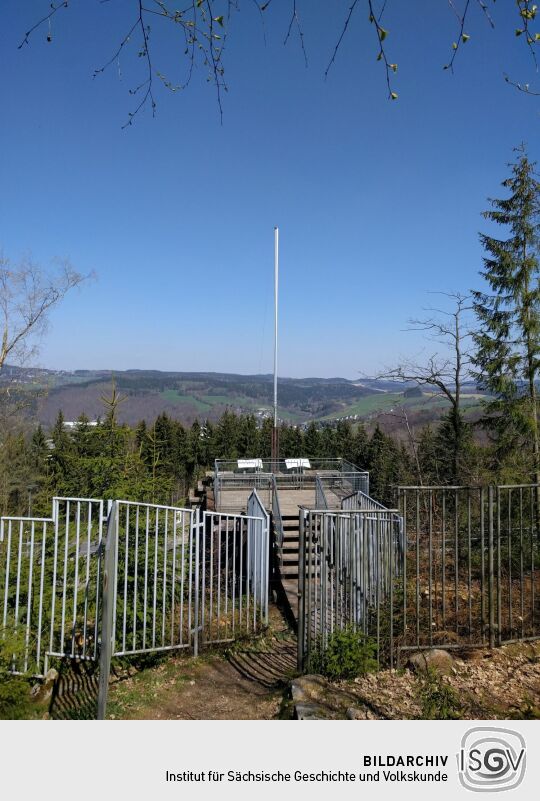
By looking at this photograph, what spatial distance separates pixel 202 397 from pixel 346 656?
12201cm

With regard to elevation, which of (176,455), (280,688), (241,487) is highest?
(241,487)

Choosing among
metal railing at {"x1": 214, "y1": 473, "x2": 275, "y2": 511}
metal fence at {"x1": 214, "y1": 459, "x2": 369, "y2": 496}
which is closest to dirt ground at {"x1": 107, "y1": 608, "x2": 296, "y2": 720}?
metal fence at {"x1": 214, "y1": 459, "x2": 369, "y2": 496}

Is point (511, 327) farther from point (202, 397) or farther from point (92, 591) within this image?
point (202, 397)

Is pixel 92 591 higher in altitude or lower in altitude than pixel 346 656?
higher

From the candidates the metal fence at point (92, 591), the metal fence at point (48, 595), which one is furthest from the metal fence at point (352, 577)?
the metal fence at point (48, 595)

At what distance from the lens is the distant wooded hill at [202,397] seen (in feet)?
52.9

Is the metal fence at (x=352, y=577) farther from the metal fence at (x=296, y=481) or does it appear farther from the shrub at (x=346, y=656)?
the metal fence at (x=296, y=481)

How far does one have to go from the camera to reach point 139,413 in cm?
8338

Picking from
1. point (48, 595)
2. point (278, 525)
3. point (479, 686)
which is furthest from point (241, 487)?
point (479, 686)

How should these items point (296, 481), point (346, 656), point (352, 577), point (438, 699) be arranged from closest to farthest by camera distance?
point (438, 699) → point (346, 656) → point (352, 577) → point (296, 481)
